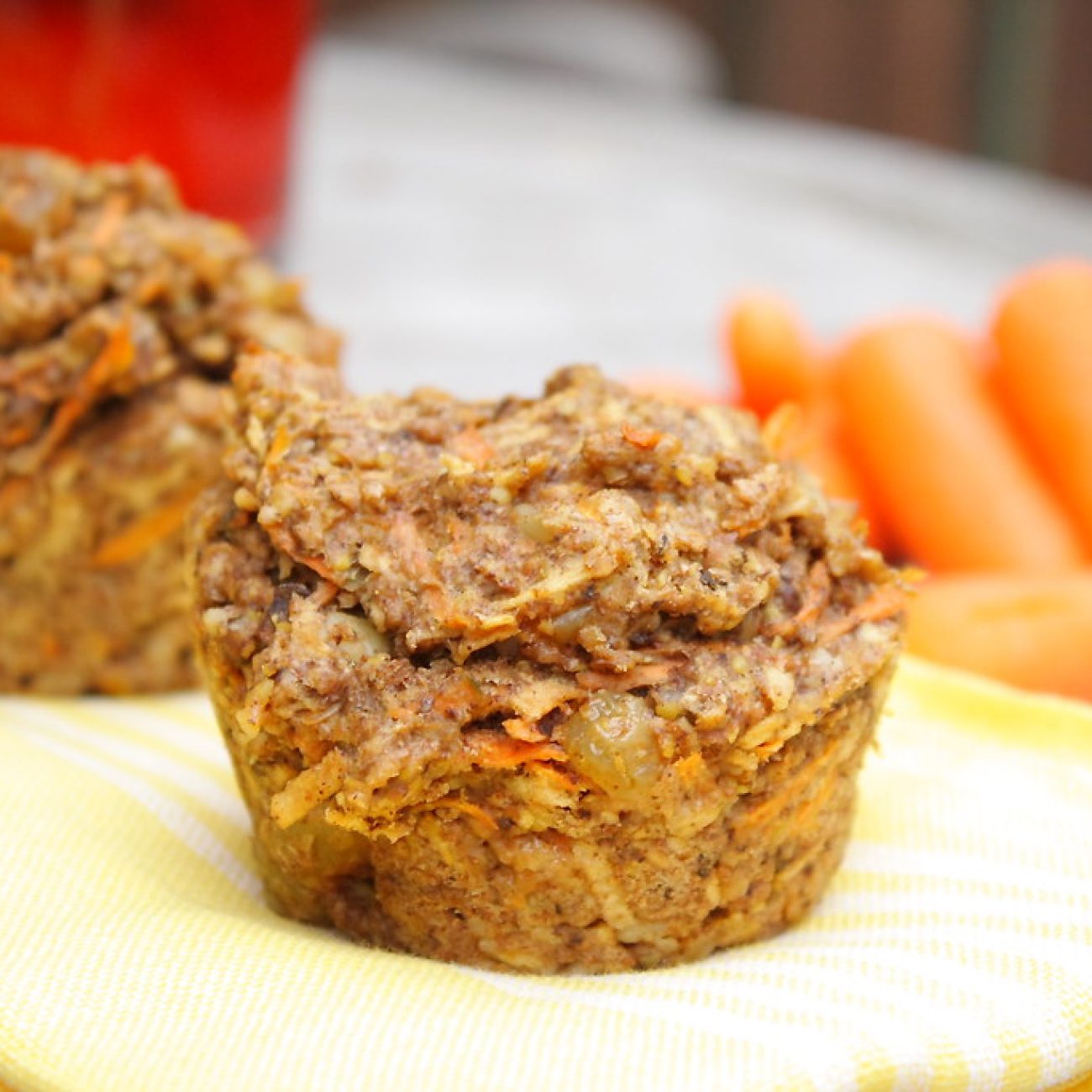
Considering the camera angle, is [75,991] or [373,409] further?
[373,409]

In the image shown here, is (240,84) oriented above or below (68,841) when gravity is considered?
above

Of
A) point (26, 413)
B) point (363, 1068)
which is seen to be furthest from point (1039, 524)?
point (363, 1068)

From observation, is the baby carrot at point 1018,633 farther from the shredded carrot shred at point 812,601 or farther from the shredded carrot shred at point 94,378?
the shredded carrot shred at point 94,378

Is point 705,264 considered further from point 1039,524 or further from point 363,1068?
point 363,1068

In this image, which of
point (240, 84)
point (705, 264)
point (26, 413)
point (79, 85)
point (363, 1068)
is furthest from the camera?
point (705, 264)

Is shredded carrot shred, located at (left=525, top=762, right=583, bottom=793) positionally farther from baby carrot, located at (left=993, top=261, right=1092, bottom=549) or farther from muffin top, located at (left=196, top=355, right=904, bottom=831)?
baby carrot, located at (left=993, top=261, right=1092, bottom=549)

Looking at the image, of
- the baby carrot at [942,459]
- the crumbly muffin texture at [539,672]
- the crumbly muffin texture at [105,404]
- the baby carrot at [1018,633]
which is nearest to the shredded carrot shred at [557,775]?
the crumbly muffin texture at [539,672]
